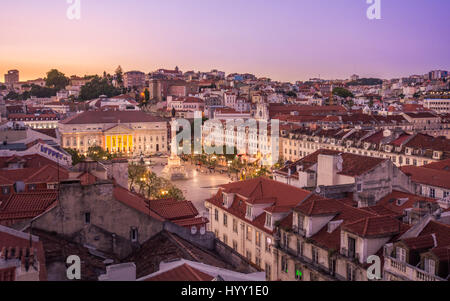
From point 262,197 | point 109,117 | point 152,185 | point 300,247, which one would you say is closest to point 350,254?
A: point 300,247

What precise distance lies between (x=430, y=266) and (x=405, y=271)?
45.1 inches

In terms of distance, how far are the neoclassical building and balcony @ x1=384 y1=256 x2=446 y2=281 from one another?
330 feet

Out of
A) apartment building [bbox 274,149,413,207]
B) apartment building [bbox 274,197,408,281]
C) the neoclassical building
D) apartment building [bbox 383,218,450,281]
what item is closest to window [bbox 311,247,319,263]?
apartment building [bbox 274,197,408,281]

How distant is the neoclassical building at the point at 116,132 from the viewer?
371 feet

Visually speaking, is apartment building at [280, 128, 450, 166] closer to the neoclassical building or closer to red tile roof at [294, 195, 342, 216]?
red tile roof at [294, 195, 342, 216]

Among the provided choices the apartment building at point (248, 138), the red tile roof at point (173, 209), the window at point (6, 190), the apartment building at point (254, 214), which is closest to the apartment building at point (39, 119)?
the apartment building at point (248, 138)

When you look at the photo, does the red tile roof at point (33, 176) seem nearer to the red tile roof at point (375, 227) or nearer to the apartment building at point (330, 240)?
the apartment building at point (330, 240)

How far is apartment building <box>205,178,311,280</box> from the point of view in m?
26.9

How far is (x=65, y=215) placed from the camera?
17.9m

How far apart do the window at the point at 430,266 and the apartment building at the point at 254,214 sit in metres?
10.1
